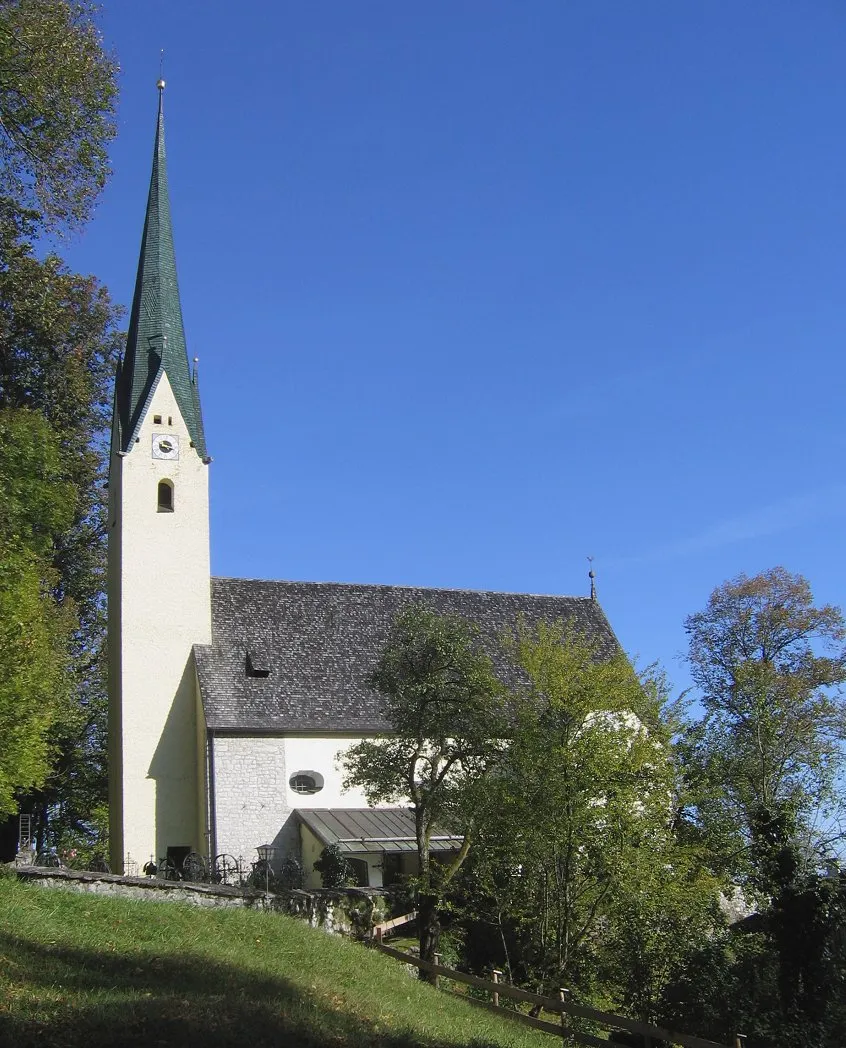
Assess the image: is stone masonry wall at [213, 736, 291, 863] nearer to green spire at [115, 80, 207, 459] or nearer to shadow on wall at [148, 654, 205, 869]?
shadow on wall at [148, 654, 205, 869]

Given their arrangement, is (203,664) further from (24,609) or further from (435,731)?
(435,731)

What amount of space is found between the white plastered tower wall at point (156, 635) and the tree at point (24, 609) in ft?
15.6

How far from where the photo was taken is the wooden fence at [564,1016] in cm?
1498

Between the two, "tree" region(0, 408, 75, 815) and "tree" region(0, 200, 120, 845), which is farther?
"tree" region(0, 200, 120, 845)

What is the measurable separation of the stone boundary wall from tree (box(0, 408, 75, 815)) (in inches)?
169

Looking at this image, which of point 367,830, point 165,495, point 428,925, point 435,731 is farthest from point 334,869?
point 165,495

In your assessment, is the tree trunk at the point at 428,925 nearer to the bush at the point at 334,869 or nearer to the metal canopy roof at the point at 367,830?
the bush at the point at 334,869

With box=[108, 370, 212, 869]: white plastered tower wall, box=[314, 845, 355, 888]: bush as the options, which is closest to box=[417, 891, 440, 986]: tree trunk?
box=[314, 845, 355, 888]: bush

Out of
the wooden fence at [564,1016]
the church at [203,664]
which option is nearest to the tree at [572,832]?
the wooden fence at [564,1016]

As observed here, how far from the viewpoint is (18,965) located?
11930mm

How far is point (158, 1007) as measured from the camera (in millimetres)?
11148

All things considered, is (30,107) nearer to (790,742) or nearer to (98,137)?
(98,137)

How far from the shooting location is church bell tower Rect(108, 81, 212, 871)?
1220 inches

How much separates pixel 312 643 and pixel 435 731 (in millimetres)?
12427
